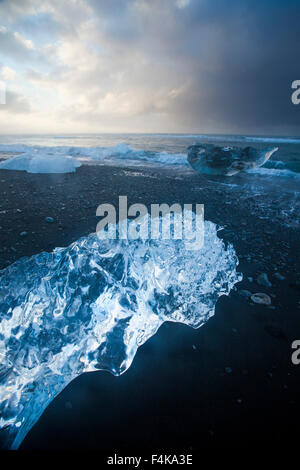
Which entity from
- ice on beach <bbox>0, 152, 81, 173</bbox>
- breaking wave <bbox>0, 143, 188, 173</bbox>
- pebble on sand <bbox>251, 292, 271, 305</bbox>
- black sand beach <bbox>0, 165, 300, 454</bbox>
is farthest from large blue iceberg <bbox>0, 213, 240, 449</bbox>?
breaking wave <bbox>0, 143, 188, 173</bbox>

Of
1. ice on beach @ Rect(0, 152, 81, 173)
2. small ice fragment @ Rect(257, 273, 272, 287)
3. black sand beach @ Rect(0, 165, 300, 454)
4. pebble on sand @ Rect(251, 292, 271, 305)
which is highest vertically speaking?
ice on beach @ Rect(0, 152, 81, 173)

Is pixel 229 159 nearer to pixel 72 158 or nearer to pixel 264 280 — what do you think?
pixel 72 158

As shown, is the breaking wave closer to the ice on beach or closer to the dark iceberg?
the ice on beach

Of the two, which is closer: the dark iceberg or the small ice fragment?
the small ice fragment

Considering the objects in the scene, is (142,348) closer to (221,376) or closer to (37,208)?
(221,376)

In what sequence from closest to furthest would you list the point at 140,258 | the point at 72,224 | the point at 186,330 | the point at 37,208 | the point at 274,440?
1. the point at 274,440
2. the point at 186,330
3. the point at 140,258
4. the point at 72,224
5. the point at 37,208

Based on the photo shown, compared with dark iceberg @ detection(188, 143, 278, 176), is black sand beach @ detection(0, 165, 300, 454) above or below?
below

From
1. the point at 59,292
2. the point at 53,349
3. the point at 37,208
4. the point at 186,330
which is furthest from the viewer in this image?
the point at 37,208

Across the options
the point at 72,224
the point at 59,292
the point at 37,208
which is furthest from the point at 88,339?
the point at 37,208
